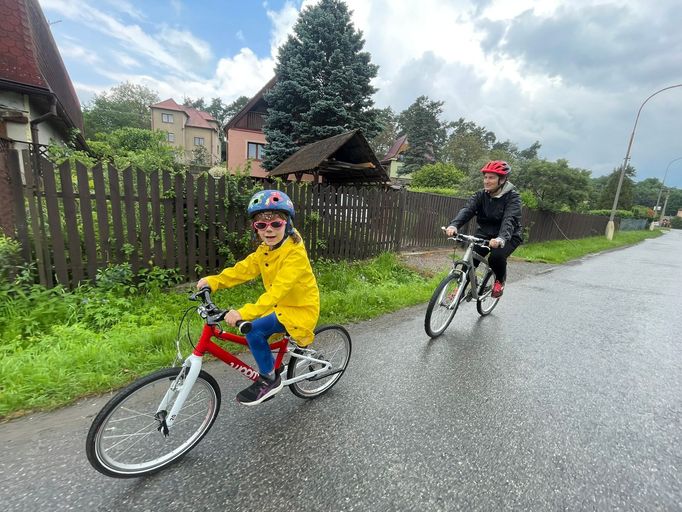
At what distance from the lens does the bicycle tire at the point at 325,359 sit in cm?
255

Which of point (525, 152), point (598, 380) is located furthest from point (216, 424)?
point (525, 152)

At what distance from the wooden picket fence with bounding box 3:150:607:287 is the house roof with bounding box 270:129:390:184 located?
5.48m

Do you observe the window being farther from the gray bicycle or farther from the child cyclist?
the child cyclist

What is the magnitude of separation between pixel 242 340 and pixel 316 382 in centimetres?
96

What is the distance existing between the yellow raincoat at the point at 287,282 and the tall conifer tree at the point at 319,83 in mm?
17903

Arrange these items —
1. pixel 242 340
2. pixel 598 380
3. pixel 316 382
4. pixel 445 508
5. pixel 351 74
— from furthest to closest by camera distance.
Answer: pixel 351 74 < pixel 598 380 < pixel 316 382 < pixel 242 340 < pixel 445 508

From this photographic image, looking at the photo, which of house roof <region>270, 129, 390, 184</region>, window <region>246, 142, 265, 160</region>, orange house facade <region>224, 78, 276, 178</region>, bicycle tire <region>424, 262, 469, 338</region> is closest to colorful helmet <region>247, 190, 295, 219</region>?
bicycle tire <region>424, 262, 469, 338</region>

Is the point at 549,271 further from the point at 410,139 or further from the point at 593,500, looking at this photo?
the point at 410,139

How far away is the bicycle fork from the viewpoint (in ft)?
6.27

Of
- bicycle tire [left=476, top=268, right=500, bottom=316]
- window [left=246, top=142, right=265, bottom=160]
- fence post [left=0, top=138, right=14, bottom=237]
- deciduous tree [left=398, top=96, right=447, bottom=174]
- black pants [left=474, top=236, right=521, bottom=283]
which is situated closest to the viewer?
fence post [left=0, top=138, right=14, bottom=237]

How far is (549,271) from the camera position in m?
8.84

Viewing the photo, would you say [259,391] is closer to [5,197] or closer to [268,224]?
[268,224]

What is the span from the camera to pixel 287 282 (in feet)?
6.88

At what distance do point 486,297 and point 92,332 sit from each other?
4.92 m
